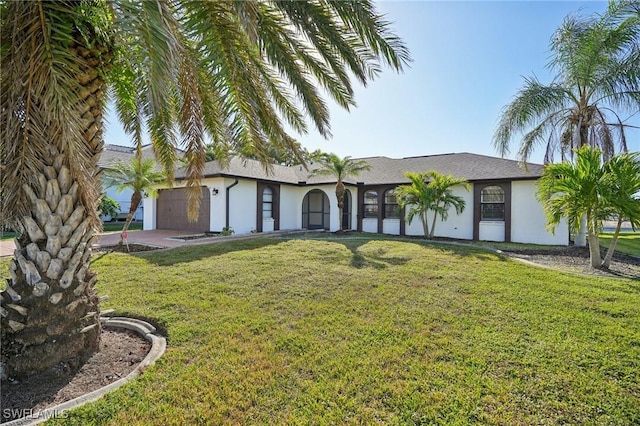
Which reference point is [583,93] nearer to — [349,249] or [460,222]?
[460,222]

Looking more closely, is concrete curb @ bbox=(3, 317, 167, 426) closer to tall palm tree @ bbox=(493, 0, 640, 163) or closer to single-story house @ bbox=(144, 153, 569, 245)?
single-story house @ bbox=(144, 153, 569, 245)

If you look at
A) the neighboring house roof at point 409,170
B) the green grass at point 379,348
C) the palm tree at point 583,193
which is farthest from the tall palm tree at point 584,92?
the green grass at point 379,348

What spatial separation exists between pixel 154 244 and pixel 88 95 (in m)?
11.2

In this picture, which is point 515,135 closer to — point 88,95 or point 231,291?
Result: point 231,291

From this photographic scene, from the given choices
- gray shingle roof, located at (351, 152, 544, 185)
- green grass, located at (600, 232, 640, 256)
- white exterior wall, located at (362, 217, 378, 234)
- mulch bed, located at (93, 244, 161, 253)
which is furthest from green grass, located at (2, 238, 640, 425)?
white exterior wall, located at (362, 217, 378, 234)

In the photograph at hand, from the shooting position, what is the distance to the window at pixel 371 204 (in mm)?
20047

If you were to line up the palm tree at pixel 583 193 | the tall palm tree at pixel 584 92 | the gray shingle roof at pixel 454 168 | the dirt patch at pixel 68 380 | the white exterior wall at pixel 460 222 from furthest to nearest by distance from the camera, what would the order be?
the white exterior wall at pixel 460 222
the gray shingle roof at pixel 454 168
the tall palm tree at pixel 584 92
the palm tree at pixel 583 193
the dirt patch at pixel 68 380

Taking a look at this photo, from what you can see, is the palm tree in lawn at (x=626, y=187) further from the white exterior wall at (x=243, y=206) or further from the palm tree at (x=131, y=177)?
the white exterior wall at (x=243, y=206)

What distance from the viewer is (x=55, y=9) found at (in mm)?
3090

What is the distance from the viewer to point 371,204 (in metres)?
20.3

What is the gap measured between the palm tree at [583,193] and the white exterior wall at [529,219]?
19.8ft

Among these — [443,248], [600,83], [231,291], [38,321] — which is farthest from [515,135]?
[38,321]

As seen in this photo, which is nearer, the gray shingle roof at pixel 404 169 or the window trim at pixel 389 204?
the gray shingle roof at pixel 404 169

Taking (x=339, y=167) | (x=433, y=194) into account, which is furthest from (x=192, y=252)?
(x=433, y=194)
